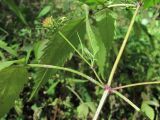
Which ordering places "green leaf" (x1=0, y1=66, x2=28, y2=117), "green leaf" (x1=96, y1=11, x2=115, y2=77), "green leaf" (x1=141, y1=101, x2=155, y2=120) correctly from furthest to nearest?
"green leaf" (x1=141, y1=101, x2=155, y2=120) < "green leaf" (x1=96, y1=11, x2=115, y2=77) < "green leaf" (x1=0, y1=66, x2=28, y2=117)

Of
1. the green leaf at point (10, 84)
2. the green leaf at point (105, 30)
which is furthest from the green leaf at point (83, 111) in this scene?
the green leaf at point (10, 84)

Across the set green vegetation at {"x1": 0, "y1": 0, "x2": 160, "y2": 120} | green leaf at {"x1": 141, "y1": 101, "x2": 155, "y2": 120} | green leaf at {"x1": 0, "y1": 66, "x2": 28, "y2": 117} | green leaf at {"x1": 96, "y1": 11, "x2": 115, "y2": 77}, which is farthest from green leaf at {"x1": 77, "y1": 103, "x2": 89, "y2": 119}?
green leaf at {"x1": 0, "y1": 66, "x2": 28, "y2": 117}

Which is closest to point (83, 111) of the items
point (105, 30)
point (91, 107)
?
point (91, 107)

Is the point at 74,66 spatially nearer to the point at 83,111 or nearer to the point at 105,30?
the point at 83,111

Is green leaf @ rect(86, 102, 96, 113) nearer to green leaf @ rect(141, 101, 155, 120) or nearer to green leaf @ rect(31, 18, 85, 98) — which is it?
green leaf @ rect(141, 101, 155, 120)

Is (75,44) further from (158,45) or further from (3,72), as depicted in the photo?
(158,45)

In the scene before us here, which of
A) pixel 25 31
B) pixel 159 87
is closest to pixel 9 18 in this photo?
pixel 25 31

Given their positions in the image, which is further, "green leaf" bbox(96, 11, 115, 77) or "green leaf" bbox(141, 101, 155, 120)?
"green leaf" bbox(141, 101, 155, 120)
